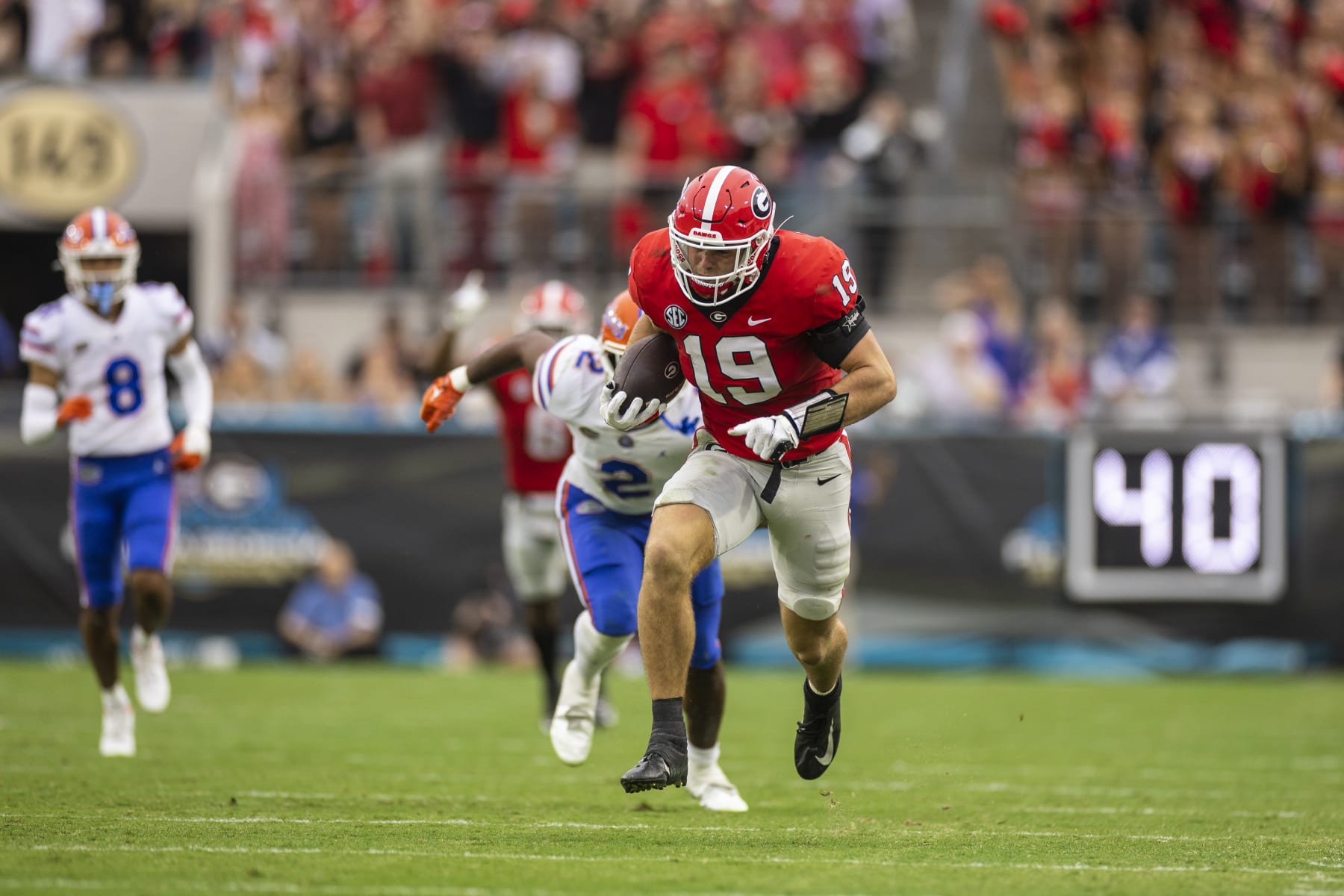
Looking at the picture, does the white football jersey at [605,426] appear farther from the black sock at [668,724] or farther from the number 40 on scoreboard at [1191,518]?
the number 40 on scoreboard at [1191,518]

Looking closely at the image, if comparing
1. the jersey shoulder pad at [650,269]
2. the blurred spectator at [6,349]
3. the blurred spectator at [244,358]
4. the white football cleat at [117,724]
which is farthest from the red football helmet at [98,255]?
the blurred spectator at [6,349]

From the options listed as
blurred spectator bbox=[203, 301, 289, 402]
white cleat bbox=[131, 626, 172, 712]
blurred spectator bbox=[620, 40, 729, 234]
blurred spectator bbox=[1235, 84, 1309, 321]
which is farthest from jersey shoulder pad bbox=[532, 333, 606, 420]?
blurred spectator bbox=[1235, 84, 1309, 321]

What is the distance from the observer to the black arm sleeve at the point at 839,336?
5977 mm

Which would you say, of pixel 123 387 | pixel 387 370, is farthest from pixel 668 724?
pixel 387 370

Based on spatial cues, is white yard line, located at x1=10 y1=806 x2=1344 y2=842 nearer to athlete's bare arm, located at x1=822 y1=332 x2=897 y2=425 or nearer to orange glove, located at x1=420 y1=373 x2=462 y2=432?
athlete's bare arm, located at x1=822 y1=332 x2=897 y2=425

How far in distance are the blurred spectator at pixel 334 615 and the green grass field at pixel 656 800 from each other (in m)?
1.66

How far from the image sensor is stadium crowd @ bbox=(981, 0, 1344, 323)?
49.0ft

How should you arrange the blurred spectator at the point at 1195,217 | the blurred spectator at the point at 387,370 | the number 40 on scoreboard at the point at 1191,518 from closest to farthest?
the number 40 on scoreboard at the point at 1191,518 < the blurred spectator at the point at 387,370 < the blurred spectator at the point at 1195,217

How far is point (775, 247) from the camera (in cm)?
605

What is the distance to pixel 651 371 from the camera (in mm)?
6086

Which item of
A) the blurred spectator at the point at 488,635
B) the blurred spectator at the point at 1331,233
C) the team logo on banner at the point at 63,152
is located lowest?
the blurred spectator at the point at 488,635

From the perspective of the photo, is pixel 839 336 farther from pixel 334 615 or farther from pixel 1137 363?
pixel 1137 363

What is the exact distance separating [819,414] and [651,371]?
0.58 metres

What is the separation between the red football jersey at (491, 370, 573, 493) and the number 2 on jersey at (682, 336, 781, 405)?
11.3 feet
